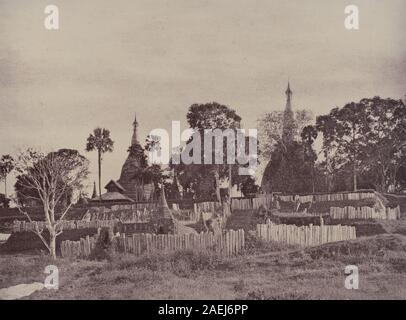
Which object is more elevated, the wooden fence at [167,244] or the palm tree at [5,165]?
the palm tree at [5,165]

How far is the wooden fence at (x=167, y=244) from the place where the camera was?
1504cm

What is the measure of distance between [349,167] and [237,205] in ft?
16.1

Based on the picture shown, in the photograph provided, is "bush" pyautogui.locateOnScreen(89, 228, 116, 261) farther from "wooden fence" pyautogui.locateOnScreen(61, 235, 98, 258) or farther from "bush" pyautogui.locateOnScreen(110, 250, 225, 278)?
"bush" pyautogui.locateOnScreen(110, 250, 225, 278)

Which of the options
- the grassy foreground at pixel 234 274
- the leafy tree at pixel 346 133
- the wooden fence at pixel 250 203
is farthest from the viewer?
the wooden fence at pixel 250 203

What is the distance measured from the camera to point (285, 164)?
1967cm

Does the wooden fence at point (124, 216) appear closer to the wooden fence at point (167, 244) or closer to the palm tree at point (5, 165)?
the wooden fence at point (167, 244)

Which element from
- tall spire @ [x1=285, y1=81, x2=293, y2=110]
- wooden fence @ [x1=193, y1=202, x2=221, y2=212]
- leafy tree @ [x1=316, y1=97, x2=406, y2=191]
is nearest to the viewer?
tall spire @ [x1=285, y1=81, x2=293, y2=110]

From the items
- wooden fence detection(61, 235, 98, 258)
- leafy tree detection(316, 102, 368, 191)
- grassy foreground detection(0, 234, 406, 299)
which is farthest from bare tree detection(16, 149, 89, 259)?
leafy tree detection(316, 102, 368, 191)

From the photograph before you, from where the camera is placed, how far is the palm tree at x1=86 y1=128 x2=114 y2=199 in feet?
48.1

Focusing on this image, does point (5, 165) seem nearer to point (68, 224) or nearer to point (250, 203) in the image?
point (68, 224)

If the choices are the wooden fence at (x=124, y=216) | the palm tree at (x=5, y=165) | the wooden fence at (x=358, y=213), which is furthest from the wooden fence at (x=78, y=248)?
the wooden fence at (x=358, y=213)

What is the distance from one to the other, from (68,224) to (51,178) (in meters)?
2.01

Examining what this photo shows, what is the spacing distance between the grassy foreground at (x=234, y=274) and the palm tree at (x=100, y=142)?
3.00 metres

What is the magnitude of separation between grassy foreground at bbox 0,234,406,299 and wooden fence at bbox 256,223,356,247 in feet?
1.83
